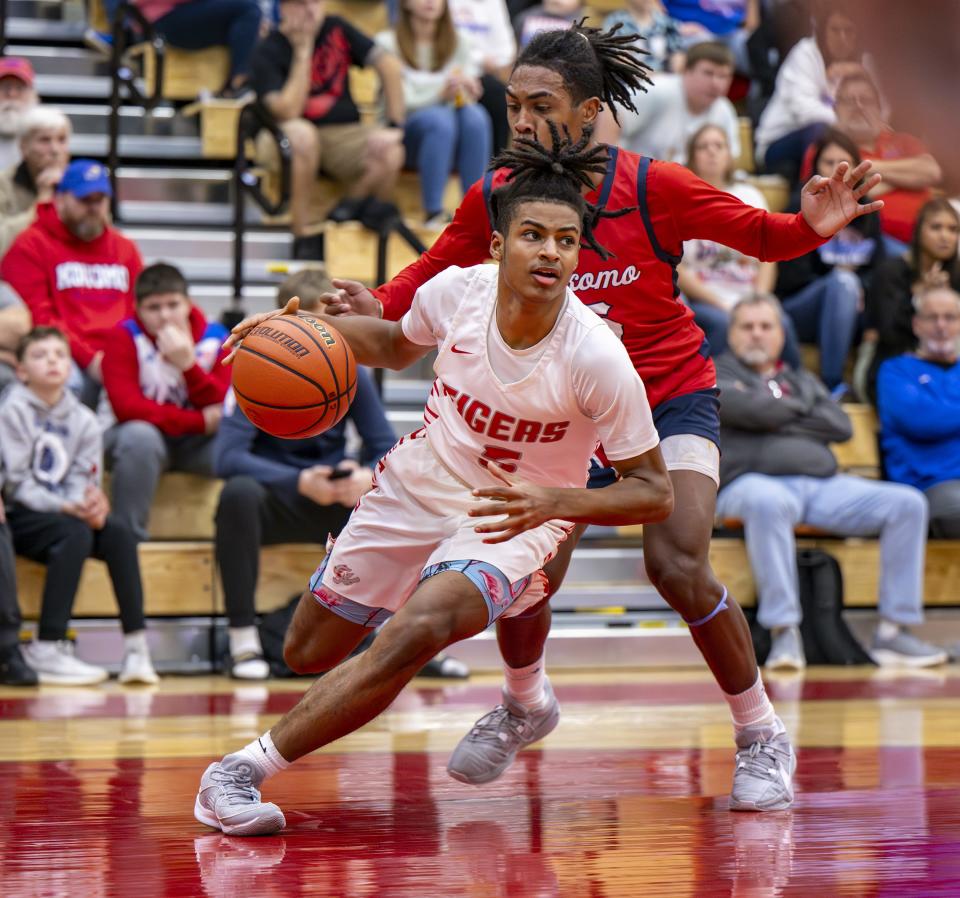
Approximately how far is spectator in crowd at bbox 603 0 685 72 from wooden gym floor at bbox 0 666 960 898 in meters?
5.16

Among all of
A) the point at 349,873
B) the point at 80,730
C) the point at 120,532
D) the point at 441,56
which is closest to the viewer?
the point at 349,873

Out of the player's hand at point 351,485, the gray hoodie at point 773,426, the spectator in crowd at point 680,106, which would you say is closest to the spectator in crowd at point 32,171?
the player's hand at point 351,485

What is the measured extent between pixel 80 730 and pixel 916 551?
4108mm

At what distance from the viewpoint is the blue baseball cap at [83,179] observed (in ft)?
23.1

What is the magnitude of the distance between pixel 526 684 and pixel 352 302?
1148 mm

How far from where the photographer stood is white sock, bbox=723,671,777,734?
11.9ft

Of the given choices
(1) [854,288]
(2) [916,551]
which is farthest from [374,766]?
(1) [854,288]

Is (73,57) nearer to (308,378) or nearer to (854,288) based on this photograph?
(854,288)

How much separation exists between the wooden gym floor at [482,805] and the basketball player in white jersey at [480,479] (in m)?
0.30

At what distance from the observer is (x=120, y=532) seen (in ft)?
20.4

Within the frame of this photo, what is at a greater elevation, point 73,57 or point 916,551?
point 73,57

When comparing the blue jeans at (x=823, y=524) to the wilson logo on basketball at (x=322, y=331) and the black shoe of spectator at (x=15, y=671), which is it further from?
the wilson logo on basketball at (x=322, y=331)

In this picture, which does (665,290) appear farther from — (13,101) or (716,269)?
(13,101)

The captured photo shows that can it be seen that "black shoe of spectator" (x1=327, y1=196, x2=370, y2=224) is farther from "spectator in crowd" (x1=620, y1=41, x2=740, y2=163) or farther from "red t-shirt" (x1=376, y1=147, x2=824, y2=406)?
"red t-shirt" (x1=376, y1=147, x2=824, y2=406)
